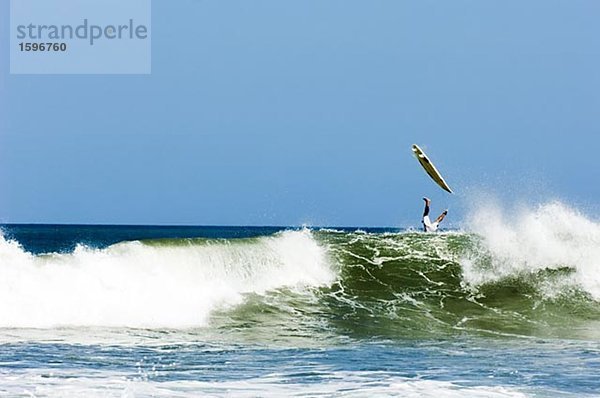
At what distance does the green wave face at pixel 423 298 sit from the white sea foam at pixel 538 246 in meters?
0.07

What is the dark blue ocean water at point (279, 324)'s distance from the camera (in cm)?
995

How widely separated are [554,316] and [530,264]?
3.28 metres

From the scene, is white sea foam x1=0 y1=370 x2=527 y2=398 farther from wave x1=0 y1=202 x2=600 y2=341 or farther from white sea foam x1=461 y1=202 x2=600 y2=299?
white sea foam x1=461 y1=202 x2=600 y2=299

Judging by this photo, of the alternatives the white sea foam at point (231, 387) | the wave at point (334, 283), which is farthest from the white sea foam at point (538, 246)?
the white sea foam at point (231, 387)

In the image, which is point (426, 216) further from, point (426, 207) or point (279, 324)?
point (279, 324)

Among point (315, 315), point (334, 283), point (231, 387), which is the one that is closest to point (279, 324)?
point (315, 315)

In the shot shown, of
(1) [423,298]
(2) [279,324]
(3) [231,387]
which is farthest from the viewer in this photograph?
(1) [423,298]

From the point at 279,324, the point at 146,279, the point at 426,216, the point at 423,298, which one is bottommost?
the point at 279,324

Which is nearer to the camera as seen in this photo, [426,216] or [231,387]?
[231,387]

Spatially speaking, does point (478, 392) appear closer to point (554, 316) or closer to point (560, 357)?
point (560, 357)

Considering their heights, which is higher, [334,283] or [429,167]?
[429,167]

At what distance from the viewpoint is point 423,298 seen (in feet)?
61.2

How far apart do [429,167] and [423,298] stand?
202 inches

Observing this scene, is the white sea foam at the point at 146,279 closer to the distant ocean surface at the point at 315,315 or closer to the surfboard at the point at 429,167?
the distant ocean surface at the point at 315,315
